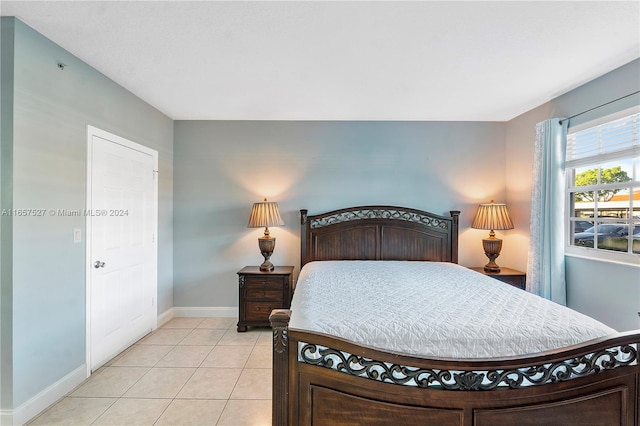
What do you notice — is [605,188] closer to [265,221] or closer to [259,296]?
[265,221]

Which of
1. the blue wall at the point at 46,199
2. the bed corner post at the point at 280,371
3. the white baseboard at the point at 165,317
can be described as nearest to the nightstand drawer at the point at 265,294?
the white baseboard at the point at 165,317

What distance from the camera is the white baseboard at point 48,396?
6.12 feet

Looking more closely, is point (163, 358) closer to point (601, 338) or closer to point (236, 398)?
point (236, 398)

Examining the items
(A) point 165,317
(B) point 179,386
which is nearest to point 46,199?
(B) point 179,386

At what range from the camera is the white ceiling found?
5.57 ft

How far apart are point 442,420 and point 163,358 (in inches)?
99.3

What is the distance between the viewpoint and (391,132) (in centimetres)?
371

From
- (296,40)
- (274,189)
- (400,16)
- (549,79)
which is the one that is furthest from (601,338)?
(274,189)

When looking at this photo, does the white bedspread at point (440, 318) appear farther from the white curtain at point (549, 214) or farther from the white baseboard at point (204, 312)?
the white baseboard at point (204, 312)

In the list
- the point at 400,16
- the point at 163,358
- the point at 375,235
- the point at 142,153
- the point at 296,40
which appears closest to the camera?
the point at 400,16

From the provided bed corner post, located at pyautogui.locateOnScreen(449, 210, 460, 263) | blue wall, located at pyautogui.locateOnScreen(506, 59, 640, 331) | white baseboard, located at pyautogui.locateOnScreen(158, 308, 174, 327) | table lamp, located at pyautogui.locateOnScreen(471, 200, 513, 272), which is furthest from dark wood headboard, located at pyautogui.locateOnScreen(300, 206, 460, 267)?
white baseboard, located at pyautogui.locateOnScreen(158, 308, 174, 327)

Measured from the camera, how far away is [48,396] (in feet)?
6.69

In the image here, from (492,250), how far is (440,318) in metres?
2.26

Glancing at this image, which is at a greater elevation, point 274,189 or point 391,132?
point 391,132
